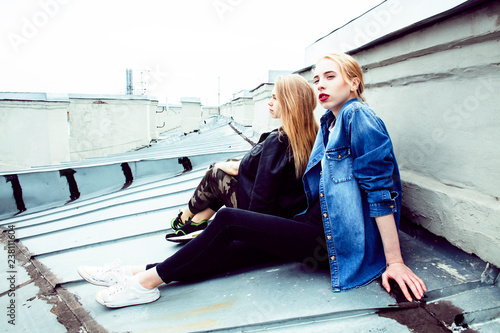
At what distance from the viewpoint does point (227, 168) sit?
6.86ft

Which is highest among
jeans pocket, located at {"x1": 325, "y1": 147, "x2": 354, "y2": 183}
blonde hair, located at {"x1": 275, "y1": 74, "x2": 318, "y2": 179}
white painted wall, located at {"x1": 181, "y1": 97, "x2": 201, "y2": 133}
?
white painted wall, located at {"x1": 181, "y1": 97, "x2": 201, "y2": 133}

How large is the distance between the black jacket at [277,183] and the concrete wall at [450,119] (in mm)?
597

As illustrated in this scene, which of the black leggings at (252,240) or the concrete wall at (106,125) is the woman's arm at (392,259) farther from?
the concrete wall at (106,125)

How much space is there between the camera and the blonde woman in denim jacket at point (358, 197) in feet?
4.22

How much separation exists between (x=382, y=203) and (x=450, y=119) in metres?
0.51

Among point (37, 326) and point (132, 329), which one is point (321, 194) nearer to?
point (132, 329)

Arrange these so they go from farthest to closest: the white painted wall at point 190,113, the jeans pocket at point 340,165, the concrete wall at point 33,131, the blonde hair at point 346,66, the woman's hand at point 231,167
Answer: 1. the white painted wall at point 190,113
2. the concrete wall at point 33,131
3. the woman's hand at point 231,167
4. the blonde hair at point 346,66
5. the jeans pocket at point 340,165

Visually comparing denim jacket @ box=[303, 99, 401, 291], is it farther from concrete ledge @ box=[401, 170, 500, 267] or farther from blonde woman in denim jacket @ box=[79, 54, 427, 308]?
concrete ledge @ box=[401, 170, 500, 267]

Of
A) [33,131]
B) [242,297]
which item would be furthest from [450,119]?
[33,131]

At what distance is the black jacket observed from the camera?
176 cm

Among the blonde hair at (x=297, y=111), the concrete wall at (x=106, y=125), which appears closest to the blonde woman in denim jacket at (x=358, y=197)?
the blonde hair at (x=297, y=111)

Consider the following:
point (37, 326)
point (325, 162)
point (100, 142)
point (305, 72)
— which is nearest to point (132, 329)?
point (37, 326)

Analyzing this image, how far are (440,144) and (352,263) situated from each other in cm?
70

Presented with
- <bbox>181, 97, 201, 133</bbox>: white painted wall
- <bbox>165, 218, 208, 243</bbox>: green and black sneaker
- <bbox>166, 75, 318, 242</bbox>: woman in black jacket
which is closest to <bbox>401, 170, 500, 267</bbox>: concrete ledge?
<bbox>166, 75, 318, 242</bbox>: woman in black jacket
